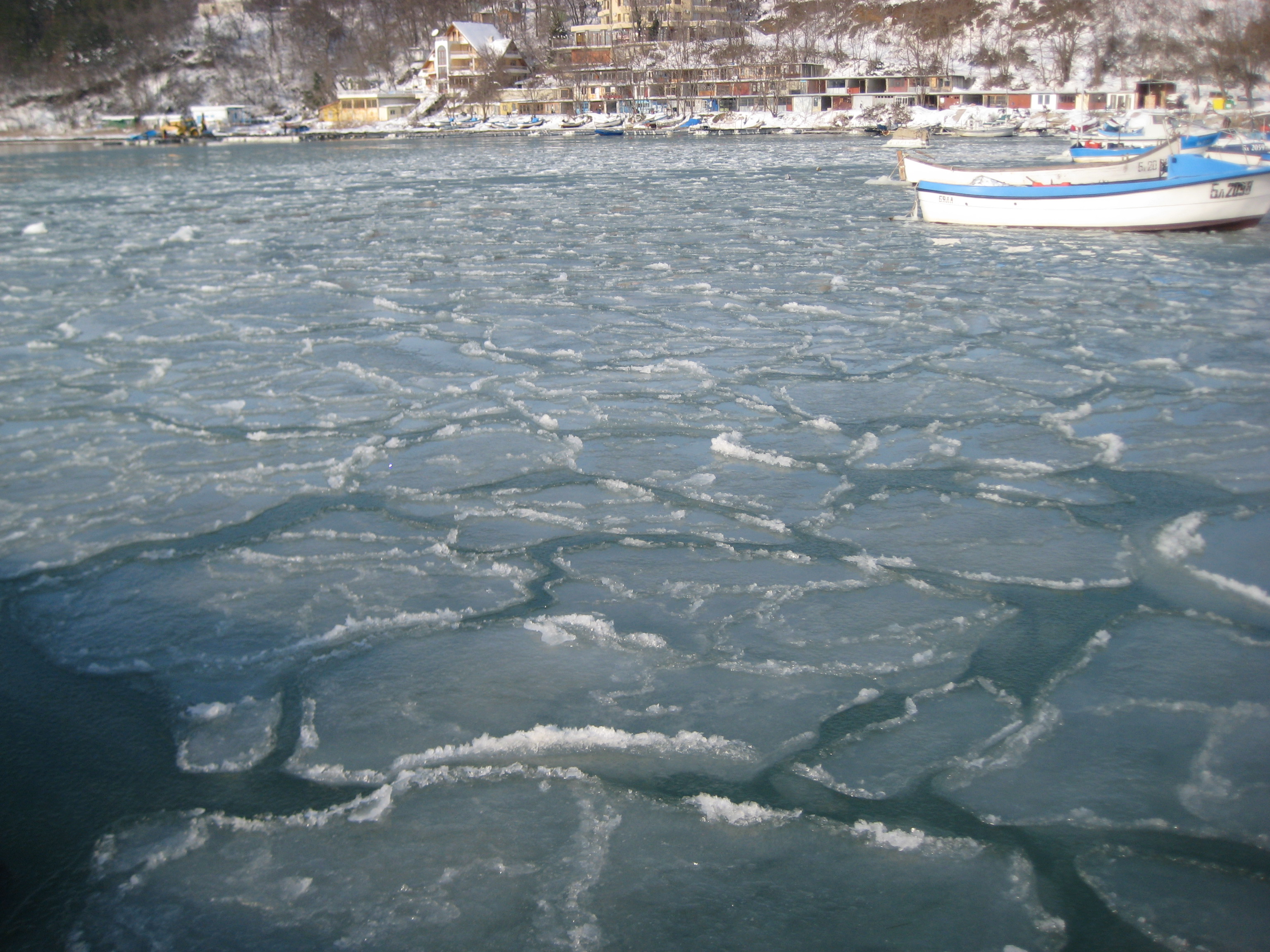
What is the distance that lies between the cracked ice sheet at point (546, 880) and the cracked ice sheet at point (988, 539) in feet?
4.79

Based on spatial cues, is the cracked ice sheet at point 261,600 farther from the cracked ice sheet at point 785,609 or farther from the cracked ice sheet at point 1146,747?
the cracked ice sheet at point 1146,747

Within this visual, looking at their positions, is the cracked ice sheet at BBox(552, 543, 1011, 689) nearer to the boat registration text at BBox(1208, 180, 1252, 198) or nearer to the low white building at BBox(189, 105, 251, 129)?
the boat registration text at BBox(1208, 180, 1252, 198)

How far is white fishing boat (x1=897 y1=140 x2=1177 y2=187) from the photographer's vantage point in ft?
42.3

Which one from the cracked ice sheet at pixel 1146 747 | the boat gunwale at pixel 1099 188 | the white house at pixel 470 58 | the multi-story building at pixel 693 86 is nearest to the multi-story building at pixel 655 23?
the white house at pixel 470 58

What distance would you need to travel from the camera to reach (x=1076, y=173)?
44.0 ft

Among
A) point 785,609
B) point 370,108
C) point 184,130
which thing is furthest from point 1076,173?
point 370,108

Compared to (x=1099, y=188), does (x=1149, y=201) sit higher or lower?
lower

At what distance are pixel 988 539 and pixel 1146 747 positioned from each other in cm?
126

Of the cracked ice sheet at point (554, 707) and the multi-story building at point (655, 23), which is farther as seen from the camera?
the multi-story building at point (655, 23)

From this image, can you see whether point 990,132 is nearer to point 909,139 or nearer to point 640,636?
point 909,139

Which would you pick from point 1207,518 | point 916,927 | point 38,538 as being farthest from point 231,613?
point 1207,518

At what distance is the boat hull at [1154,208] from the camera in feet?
36.6

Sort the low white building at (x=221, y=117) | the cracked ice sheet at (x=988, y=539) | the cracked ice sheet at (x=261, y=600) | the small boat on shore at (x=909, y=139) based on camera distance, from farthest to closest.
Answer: the low white building at (x=221, y=117)
the small boat on shore at (x=909, y=139)
the cracked ice sheet at (x=988, y=539)
the cracked ice sheet at (x=261, y=600)

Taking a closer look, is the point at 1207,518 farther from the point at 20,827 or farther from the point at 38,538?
the point at 38,538
